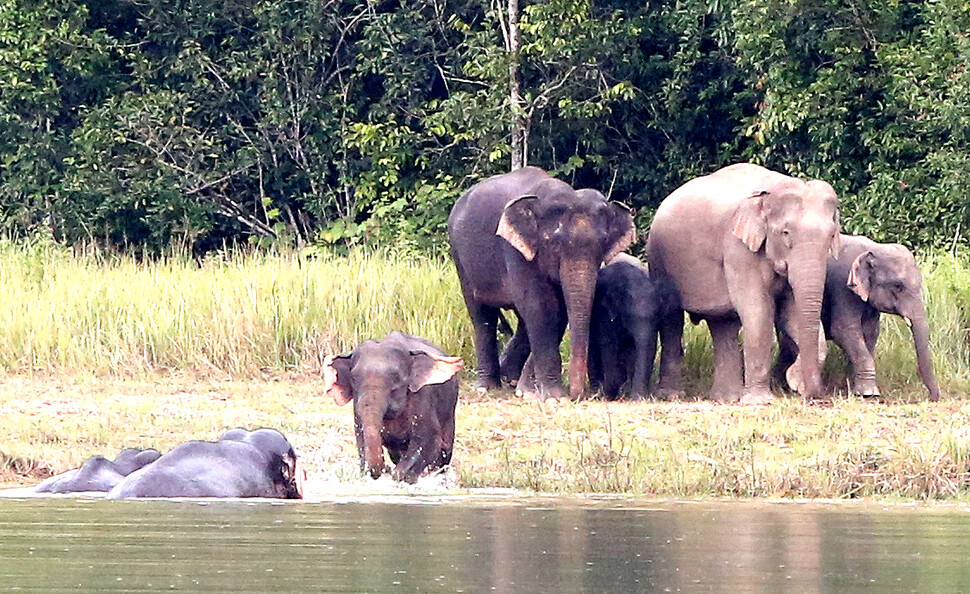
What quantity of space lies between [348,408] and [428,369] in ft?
11.9

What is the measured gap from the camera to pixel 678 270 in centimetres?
1894

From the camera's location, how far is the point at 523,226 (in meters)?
18.5

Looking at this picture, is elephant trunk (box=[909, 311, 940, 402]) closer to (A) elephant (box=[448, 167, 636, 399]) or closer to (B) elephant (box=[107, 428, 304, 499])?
(A) elephant (box=[448, 167, 636, 399])

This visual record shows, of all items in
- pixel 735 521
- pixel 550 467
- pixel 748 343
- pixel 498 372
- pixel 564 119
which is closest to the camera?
pixel 735 521

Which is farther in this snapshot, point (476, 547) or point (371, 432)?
point (371, 432)

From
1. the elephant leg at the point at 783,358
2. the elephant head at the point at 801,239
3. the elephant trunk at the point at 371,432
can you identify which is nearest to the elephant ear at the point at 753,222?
the elephant head at the point at 801,239

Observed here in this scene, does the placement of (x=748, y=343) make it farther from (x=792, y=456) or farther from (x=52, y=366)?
(x=52, y=366)

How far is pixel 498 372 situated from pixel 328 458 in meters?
4.90

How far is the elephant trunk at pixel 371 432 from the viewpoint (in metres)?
13.2

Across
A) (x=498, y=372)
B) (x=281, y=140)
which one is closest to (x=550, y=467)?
(x=498, y=372)

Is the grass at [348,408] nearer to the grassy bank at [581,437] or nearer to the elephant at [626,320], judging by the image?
the grassy bank at [581,437]

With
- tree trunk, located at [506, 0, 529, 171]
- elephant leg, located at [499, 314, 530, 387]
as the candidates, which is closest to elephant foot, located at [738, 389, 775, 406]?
elephant leg, located at [499, 314, 530, 387]

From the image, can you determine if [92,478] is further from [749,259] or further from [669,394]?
[749,259]

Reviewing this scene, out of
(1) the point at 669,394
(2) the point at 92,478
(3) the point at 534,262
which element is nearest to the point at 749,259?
(1) the point at 669,394
